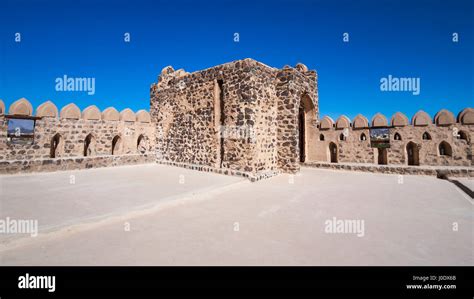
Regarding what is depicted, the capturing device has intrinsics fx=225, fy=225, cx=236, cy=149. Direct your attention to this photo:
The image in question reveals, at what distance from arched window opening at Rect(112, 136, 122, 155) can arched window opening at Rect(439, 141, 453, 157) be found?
1513 centimetres

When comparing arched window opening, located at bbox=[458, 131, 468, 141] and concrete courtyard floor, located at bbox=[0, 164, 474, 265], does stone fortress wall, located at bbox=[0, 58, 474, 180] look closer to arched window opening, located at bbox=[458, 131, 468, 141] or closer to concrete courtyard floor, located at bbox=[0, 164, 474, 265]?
arched window opening, located at bbox=[458, 131, 468, 141]

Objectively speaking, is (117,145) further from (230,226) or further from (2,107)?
(230,226)

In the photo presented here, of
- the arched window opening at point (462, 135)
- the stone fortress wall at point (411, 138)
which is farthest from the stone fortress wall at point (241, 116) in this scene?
the arched window opening at point (462, 135)

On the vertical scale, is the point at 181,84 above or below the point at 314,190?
above

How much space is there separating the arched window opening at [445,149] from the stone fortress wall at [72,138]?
44.3 ft

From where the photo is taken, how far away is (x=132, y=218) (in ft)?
11.2

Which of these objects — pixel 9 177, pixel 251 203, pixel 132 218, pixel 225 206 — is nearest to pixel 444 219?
pixel 251 203

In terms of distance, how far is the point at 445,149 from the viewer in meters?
10.1

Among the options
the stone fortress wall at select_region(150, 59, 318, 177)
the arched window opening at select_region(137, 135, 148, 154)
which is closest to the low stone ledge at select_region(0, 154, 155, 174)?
the arched window opening at select_region(137, 135, 148, 154)

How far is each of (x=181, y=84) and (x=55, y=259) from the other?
927 cm

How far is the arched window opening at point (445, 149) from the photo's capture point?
32.4 ft

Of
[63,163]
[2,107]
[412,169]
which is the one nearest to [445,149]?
[412,169]

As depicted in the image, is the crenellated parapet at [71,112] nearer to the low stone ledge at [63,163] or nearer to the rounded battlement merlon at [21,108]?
the rounded battlement merlon at [21,108]
